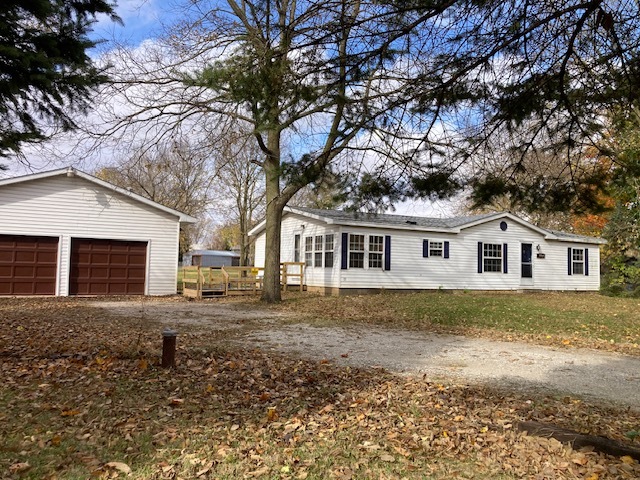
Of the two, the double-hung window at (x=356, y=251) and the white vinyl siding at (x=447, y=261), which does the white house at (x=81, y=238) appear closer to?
the white vinyl siding at (x=447, y=261)

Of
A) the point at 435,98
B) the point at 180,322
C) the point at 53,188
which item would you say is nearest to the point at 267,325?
the point at 180,322

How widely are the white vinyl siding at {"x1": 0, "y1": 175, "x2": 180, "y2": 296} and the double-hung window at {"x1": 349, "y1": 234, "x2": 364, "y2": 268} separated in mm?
6740

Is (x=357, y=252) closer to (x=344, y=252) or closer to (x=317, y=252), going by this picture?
(x=344, y=252)

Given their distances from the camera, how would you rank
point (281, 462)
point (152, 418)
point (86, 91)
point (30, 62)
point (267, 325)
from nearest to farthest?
1. point (281, 462)
2. point (152, 418)
3. point (30, 62)
4. point (86, 91)
5. point (267, 325)

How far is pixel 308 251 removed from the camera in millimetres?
20922

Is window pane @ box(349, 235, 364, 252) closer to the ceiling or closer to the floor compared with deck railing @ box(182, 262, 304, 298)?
closer to the ceiling

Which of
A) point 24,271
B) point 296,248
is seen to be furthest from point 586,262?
point 24,271

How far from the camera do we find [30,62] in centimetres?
523

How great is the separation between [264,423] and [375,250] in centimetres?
1558

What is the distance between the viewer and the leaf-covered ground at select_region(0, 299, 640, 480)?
11.4 ft

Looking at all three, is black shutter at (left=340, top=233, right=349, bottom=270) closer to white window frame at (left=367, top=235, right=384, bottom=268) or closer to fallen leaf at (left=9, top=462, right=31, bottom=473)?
white window frame at (left=367, top=235, right=384, bottom=268)

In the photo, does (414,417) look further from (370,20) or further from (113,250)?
(113,250)

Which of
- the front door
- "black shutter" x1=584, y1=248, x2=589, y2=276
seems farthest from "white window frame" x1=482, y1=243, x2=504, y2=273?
"black shutter" x1=584, y1=248, x2=589, y2=276

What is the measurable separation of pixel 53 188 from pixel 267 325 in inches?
417
